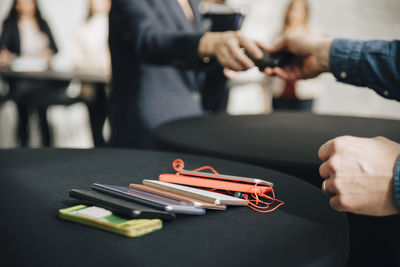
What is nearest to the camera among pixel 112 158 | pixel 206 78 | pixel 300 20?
pixel 112 158

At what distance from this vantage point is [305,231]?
480mm

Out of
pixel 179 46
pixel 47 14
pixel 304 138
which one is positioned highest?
pixel 47 14

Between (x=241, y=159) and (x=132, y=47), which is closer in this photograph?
(x=241, y=159)

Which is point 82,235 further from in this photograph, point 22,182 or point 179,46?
point 179,46

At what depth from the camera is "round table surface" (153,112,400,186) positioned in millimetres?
802

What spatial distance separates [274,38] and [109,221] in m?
3.73

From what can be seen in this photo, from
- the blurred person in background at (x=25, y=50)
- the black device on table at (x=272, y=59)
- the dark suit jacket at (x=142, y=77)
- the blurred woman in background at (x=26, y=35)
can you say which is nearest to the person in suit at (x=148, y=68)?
the dark suit jacket at (x=142, y=77)

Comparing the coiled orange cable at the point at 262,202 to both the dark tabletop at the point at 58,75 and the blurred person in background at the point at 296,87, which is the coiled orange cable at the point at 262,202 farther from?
the blurred person in background at the point at 296,87

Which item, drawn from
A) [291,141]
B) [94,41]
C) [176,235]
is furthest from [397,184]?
[94,41]

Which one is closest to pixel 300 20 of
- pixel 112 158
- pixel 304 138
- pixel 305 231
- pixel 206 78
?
pixel 206 78

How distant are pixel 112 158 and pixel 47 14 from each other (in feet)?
15.3

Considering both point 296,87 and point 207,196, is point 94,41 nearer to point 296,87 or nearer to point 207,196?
point 296,87

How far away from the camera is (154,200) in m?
0.51

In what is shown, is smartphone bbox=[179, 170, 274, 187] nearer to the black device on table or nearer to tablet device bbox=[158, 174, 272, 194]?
tablet device bbox=[158, 174, 272, 194]
